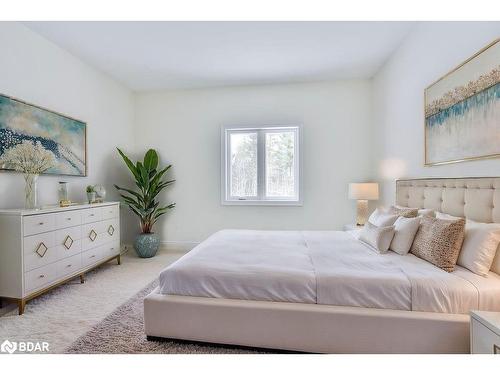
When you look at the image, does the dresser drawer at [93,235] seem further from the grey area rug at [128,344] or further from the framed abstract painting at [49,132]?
the grey area rug at [128,344]

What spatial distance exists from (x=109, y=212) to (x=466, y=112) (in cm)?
388

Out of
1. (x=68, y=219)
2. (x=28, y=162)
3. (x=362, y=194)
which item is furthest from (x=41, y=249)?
(x=362, y=194)

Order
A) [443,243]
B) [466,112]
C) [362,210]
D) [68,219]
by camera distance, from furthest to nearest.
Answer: [362,210] < [68,219] < [466,112] < [443,243]

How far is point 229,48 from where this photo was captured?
2928 mm

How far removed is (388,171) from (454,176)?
4.00 ft

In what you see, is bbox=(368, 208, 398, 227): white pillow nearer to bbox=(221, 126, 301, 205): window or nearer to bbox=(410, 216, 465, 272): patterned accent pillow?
bbox=(410, 216, 465, 272): patterned accent pillow

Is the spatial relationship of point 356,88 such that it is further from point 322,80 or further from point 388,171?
point 388,171

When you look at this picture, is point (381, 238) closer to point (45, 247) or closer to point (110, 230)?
point (45, 247)

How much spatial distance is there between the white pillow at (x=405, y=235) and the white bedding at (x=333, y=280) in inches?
2.3

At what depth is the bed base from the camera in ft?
4.56

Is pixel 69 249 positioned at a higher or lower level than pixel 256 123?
lower

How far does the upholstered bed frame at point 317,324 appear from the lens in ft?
4.56

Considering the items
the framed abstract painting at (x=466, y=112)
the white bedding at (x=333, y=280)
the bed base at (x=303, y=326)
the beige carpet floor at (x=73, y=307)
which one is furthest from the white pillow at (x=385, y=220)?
the beige carpet floor at (x=73, y=307)

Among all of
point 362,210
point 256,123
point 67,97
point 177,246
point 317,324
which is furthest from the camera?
point 177,246
